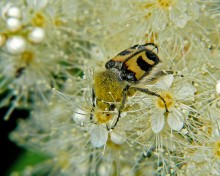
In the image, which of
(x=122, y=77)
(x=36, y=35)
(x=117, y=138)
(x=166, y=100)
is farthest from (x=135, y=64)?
(x=36, y=35)

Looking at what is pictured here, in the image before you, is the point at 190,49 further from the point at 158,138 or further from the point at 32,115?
the point at 32,115

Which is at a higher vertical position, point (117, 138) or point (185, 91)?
point (185, 91)

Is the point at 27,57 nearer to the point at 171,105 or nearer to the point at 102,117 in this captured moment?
the point at 102,117

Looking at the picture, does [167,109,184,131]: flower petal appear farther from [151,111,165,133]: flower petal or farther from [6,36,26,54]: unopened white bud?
[6,36,26,54]: unopened white bud

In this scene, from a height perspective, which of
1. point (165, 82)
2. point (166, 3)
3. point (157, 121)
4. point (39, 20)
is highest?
point (166, 3)

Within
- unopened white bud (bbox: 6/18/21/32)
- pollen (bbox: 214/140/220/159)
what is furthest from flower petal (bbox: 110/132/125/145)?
unopened white bud (bbox: 6/18/21/32)

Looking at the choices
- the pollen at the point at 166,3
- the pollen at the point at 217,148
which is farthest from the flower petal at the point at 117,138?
the pollen at the point at 166,3
